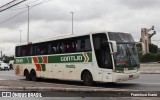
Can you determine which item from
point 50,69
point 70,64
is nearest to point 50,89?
point 70,64

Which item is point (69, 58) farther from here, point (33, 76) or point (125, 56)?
point (33, 76)

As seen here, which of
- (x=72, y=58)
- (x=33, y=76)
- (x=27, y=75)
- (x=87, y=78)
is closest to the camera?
(x=87, y=78)

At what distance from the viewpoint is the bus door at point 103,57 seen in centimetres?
1870

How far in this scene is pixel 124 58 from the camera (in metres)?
18.7

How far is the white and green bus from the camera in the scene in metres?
18.6

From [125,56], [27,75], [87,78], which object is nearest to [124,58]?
[125,56]

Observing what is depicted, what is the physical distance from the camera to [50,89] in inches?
672

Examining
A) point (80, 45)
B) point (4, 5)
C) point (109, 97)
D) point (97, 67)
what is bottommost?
point (109, 97)

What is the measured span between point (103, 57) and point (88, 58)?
1.29 m

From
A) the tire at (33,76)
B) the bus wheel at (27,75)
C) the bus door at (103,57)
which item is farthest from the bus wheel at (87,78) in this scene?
the bus wheel at (27,75)

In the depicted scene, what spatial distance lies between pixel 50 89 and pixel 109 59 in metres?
3.71

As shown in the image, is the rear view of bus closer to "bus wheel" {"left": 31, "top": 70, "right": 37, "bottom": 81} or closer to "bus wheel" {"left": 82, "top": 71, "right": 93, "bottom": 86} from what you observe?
"bus wheel" {"left": 82, "top": 71, "right": 93, "bottom": 86}

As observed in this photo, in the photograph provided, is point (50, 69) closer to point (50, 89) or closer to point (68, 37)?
point (68, 37)

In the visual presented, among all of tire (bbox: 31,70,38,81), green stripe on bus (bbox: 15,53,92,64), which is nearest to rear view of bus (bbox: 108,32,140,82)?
green stripe on bus (bbox: 15,53,92,64)
